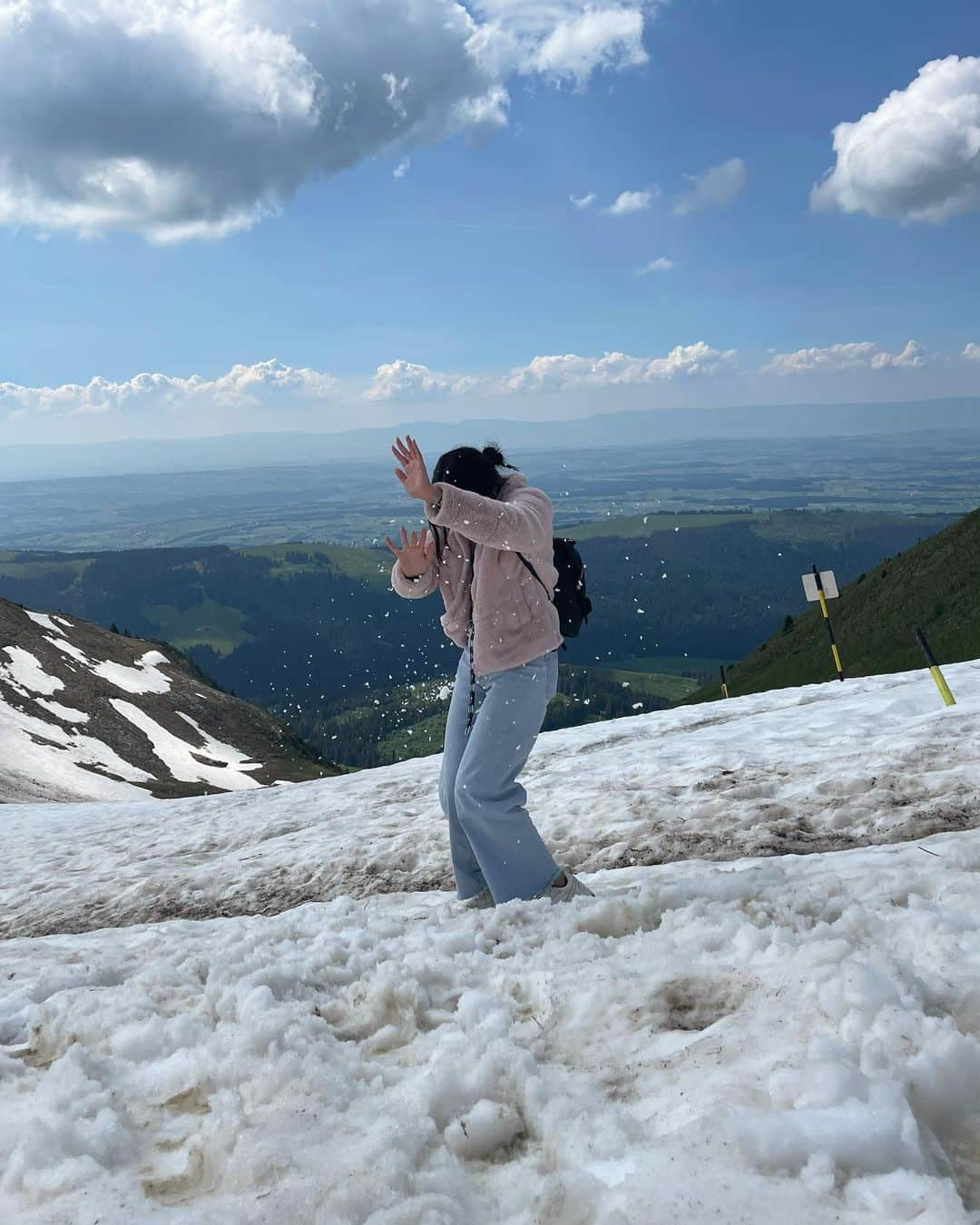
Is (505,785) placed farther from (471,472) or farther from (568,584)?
(471,472)

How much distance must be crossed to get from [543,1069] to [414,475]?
3762mm

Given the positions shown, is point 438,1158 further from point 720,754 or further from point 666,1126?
point 720,754

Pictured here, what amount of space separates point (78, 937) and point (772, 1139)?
27.8 feet

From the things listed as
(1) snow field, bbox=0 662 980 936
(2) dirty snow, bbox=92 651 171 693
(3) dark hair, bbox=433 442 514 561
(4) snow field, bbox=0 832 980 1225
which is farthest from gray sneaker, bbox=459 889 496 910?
(2) dirty snow, bbox=92 651 171 693

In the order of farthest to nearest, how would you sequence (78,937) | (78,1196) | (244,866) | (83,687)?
(83,687), (244,866), (78,937), (78,1196)

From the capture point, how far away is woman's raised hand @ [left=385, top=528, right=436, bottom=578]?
674cm

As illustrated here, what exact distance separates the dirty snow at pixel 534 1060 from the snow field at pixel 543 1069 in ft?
0.04

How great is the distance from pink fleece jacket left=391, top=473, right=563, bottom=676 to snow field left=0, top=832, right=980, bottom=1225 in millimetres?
2006

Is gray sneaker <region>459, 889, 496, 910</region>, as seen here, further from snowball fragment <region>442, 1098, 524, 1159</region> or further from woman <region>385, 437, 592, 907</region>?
snowball fragment <region>442, 1098, 524, 1159</region>

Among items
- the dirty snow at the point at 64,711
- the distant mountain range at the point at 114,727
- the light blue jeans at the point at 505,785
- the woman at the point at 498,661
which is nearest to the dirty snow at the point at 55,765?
the distant mountain range at the point at 114,727

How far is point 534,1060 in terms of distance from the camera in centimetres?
390

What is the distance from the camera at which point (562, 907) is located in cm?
580

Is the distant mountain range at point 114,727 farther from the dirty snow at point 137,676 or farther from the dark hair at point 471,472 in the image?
the dark hair at point 471,472

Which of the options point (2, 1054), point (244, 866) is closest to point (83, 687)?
point (244, 866)
